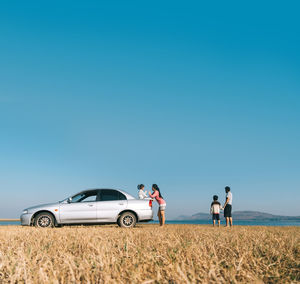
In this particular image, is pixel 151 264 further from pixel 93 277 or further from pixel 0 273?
pixel 0 273

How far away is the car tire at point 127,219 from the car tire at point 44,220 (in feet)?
9.27

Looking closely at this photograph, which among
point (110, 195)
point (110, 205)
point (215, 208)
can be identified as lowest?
point (215, 208)

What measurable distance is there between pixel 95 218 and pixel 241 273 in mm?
10842

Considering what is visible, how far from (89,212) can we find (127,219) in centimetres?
162

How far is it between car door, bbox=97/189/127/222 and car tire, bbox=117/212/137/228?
0.23m

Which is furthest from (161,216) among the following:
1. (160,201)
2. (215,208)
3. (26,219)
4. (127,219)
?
(26,219)

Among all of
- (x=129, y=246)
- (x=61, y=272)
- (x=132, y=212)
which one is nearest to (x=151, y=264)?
(x=61, y=272)

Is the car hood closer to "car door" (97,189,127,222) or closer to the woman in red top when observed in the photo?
"car door" (97,189,127,222)

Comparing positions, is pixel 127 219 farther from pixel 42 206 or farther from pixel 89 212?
pixel 42 206

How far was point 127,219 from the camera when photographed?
495 inches

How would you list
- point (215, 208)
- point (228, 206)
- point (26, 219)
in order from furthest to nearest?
point (215, 208)
point (228, 206)
point (26, 219)

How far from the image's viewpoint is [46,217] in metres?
12.5

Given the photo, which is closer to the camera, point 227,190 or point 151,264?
point 151,264

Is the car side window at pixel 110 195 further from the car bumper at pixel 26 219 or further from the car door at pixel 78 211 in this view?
the car bumper at pixel 26 219
